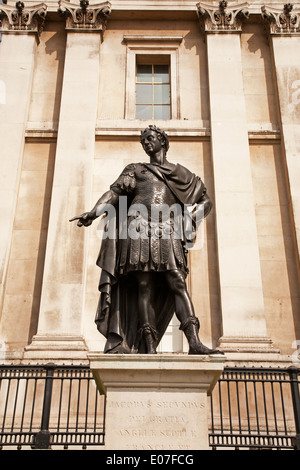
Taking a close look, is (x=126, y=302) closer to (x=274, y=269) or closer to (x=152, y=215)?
(x=152, y=215)

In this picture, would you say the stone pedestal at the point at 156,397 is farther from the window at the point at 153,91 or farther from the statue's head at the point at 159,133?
the window at the point at 153,91

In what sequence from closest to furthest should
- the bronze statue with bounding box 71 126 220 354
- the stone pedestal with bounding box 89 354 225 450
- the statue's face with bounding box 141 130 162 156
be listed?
the stone pedestal with bounding box 89 354 225 450
the bronze statue with bounding box 71 126 220 354
the statue's face with bounding box 141 130 162 156

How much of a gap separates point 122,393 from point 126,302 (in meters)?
1.23

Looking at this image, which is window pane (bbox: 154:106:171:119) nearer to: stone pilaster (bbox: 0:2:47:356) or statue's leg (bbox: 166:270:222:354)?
stone pilaster (bbox: 0:2:47:356)

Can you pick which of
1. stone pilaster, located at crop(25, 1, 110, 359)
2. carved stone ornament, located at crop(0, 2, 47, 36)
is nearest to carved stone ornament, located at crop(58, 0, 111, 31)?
stone pilaster, located at crop(25, 1, 110, 359)

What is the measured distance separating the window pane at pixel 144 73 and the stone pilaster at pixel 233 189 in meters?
1.98

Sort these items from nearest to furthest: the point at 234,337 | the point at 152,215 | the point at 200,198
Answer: the point at 152,215 < the point at 200,198 < the point at 234,337

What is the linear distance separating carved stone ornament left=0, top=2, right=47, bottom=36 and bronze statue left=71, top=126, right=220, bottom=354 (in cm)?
1027

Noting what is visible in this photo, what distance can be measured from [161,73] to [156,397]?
12072 mm

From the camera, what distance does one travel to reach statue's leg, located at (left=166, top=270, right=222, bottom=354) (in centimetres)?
530

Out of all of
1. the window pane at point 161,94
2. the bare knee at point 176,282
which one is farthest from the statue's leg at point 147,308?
the window pane at point 161,94

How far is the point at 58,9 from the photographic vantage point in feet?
47.9
